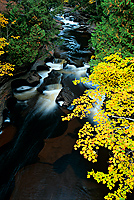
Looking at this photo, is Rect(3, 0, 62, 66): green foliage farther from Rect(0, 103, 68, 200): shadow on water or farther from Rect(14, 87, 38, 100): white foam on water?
Rect(0, 103, 68, 200): shadow on water

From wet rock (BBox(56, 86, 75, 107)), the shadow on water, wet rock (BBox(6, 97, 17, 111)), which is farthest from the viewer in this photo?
wet rock (BBox(56, 86, 75, 107))

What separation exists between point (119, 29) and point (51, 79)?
8.07 m

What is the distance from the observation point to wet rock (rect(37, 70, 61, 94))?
12.4 metres

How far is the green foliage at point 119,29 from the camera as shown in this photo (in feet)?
24.6

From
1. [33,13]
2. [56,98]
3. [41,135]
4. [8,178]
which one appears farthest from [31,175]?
[33,13]

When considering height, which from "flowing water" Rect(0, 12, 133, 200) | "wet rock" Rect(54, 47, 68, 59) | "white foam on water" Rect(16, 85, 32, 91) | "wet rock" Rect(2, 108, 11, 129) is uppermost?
"wet rock" Rect(54, 47, 68, 59)

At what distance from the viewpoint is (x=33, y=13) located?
1202 cm

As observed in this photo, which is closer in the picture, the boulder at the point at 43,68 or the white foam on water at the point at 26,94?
the white foam on water at the point at 26,94

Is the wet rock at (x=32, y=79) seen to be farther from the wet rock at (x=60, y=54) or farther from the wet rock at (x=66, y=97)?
the wet rock at (x=60, y=54)

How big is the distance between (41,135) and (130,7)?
970cm

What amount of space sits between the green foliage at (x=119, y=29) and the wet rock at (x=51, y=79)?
6.04 m

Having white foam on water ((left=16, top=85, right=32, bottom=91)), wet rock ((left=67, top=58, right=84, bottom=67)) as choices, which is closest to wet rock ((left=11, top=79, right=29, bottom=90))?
white foam on water ((left=16, top=85, right=32, bottom=91))

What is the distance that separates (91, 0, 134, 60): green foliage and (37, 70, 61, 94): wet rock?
6.04m

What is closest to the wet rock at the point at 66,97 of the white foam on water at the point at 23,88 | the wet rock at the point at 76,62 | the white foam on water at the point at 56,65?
the white foam on water at the point at 23,88
